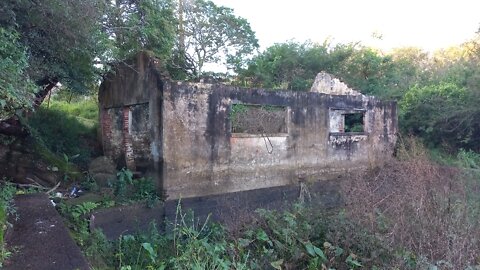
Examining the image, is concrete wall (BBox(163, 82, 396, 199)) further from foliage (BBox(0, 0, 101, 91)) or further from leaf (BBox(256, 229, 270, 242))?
leaf (BBox(256, 229, 270, 242))

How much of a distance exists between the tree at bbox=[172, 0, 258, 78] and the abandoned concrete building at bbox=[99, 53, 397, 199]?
285 inches

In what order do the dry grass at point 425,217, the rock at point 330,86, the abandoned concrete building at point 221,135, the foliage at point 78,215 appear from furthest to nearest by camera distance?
the rock at point 330,86
the abandoned concrete building at point 221,135
the foliage at point 78,215
the dry grass at point 425,217

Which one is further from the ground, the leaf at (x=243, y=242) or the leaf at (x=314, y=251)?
the leaf at (x=243, y=242)

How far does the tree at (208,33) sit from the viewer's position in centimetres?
1698

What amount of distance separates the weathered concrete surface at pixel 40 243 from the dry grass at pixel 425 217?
12.3 feet

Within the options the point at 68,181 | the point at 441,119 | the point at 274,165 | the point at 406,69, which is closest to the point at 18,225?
the point at 68,181

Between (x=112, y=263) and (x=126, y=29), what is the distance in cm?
520

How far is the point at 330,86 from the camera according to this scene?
14.2 metres

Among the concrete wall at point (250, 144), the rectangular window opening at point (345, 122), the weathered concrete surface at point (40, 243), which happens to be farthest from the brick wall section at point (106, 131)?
the rectangular window opening at point (345, 122)

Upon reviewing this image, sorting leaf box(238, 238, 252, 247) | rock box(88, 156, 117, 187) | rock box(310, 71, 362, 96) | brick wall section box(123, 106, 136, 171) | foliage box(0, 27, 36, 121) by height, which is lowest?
leaf box(238, 238, 252, 247)

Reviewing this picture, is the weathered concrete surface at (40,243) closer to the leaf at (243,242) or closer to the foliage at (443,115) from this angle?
the leaf at (243,242)

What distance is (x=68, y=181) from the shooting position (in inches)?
323

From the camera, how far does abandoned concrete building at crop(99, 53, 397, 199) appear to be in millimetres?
7793

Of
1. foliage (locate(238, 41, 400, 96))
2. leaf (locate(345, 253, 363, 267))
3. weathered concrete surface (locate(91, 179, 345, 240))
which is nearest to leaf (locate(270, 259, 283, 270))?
leaf (locate(345, 253, 363, 267))
